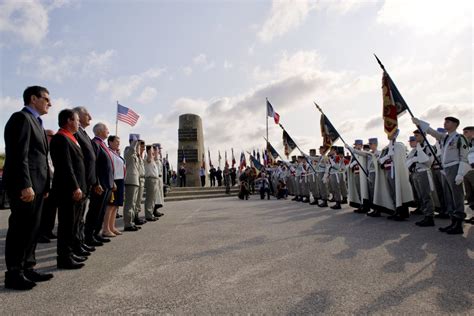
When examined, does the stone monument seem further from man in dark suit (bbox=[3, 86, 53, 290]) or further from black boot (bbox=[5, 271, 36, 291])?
black boot (bbox=[5, 271, 36, 291])

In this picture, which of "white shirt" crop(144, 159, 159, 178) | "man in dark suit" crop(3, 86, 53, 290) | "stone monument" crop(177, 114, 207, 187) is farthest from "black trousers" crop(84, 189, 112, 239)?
"stone monument" crop(177, 114, 207, 187)

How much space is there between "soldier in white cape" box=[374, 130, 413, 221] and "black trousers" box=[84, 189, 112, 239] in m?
5.57

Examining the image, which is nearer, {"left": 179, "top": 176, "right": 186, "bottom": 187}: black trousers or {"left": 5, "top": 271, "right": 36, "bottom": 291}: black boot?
{"left": 5, "top": 271, "right": 36, "bottom": 291}: black boot

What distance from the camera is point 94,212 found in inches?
185

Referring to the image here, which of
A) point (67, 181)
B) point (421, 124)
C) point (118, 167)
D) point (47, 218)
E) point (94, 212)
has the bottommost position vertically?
point (47, 218)

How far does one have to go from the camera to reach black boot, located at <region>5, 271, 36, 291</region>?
2.85m

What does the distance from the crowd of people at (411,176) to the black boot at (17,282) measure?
5.45 m

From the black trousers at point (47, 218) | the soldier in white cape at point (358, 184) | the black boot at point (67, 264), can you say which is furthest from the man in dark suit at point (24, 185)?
the soldier in white cape at point (358, 184)

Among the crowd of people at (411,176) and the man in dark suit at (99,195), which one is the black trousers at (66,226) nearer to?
the man in dark suit at (99,195)

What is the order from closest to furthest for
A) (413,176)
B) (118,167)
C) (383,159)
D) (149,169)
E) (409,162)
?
(118,167)
(409,162)
(413,176)
(383,159)
(149,169)

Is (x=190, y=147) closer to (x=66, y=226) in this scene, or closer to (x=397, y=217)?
(x=397, y=217)

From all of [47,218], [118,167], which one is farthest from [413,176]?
[47,218]

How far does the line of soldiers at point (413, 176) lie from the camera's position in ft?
17.1

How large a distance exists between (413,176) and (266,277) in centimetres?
522
